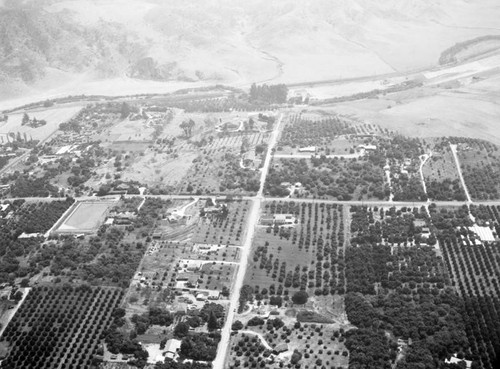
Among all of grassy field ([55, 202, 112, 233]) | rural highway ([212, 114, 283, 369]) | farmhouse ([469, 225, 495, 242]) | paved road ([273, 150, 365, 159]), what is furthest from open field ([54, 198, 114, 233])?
farmhouse ([469, 225, 495, 242])

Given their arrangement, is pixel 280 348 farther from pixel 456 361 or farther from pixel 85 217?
Result: pixel 85 217

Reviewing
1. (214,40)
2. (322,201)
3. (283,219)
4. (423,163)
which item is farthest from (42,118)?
(423,163)

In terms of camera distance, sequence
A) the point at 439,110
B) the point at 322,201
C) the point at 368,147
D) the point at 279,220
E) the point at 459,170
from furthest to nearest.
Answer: the point at 439,110 → the point at 368,147 → the point at 459,170 → the point at 322,201 → the point at 279,220

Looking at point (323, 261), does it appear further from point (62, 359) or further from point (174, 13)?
point (174, 13)

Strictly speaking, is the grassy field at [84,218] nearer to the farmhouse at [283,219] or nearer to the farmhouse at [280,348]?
the farmhouse at [283,219]

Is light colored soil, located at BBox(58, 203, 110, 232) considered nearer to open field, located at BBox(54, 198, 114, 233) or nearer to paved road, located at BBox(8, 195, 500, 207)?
open field, located at BBox(54, 198, 114, 233)

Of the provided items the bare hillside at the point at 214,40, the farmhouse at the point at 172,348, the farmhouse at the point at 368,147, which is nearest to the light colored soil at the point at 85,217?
the farmhouse at the point at 172,348
